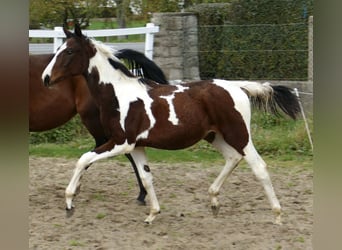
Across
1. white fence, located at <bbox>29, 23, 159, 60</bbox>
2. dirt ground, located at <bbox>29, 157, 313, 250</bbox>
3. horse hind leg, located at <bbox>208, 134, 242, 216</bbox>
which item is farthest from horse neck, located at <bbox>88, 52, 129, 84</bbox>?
white fence, located at <bbox>29, 23, 159, 60</bbox>

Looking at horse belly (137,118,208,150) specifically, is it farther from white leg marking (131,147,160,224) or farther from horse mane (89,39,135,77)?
horse mane (89,39,135,77)

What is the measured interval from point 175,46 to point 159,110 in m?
5.39

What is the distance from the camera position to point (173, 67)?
9.77 m

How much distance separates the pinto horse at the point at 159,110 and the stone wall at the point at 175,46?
4.97 m

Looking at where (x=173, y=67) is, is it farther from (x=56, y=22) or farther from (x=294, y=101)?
(x=294, y=101)

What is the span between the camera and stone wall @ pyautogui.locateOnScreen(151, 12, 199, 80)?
977 cm

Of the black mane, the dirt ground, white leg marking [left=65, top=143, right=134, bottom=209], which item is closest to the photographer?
the dirt ground

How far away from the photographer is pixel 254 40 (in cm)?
1004

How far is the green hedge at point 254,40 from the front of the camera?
9.90 metres

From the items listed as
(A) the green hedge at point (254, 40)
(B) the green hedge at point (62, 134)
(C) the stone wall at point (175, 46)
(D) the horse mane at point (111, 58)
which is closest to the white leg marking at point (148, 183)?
(D) the horse mane at point (111, 58)

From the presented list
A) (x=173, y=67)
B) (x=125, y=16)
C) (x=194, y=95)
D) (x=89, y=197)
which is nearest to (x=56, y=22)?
(x=125, y=16)

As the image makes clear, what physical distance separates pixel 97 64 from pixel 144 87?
44 centimetres

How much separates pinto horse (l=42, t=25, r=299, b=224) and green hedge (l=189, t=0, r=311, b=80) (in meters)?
5.25

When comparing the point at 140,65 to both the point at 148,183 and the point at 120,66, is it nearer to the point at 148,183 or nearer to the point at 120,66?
the point at 120,66
